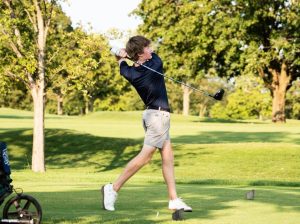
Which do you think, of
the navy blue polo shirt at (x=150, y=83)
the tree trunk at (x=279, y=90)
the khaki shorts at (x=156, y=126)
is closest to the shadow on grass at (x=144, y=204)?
the khaki shorts at (x=156, y=126)

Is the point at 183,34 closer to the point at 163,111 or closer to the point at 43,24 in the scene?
the point at 43,24

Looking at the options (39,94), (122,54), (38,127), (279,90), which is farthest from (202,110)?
(122,54)

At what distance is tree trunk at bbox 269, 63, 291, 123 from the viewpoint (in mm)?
49969

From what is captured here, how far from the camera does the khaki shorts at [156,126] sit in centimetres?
820

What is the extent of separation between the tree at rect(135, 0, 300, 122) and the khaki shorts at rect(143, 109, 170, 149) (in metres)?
36.6

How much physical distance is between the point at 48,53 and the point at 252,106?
8968cm

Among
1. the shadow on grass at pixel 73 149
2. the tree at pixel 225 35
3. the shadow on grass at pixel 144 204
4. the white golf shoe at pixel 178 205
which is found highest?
the tree at pixel 225 35

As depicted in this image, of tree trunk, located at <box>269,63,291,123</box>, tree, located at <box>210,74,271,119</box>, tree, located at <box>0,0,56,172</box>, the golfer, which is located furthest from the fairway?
tree, located at <box>210,74,271,119</box>

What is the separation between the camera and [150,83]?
8.17 meters

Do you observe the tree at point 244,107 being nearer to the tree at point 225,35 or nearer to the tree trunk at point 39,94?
the tree at point 225,35

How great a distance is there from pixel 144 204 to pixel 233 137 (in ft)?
81.6

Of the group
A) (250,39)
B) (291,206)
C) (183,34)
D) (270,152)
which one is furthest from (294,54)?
(291,206)

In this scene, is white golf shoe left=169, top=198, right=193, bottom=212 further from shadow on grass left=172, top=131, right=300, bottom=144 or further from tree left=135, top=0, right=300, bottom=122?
tree left=135, top=0, right=300, bottom=122

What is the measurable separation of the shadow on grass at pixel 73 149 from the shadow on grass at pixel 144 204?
51.5ft
